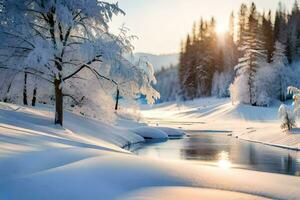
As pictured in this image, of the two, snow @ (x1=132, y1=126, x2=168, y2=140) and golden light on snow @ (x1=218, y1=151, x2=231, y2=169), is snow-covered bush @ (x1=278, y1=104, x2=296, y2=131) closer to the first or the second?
golden light on snow @ (x1=218, y1=151, x2=231, y2=169)

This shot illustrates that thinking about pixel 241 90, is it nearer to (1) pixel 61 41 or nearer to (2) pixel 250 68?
(2) pixel 250 68

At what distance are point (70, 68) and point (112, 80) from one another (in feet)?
7.06

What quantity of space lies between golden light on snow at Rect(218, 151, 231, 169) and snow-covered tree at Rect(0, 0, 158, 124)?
4829mm

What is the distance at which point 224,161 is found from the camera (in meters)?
24.0

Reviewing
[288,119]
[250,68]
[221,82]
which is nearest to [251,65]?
[250,68]

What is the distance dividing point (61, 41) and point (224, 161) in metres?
10.4

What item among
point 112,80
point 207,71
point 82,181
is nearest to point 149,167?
point 82,181

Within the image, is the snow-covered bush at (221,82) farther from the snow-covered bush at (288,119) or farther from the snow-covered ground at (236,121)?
the snow-covered bush at (288,119)

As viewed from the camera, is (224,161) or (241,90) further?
(241,90)

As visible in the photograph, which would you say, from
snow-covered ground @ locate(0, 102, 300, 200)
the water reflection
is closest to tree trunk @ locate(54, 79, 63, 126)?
the water reflection

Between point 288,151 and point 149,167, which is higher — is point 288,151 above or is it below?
below

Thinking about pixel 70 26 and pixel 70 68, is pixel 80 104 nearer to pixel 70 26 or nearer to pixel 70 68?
pixel 70 68

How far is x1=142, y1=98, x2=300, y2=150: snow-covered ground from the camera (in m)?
36.1

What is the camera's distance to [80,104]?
29.1m
